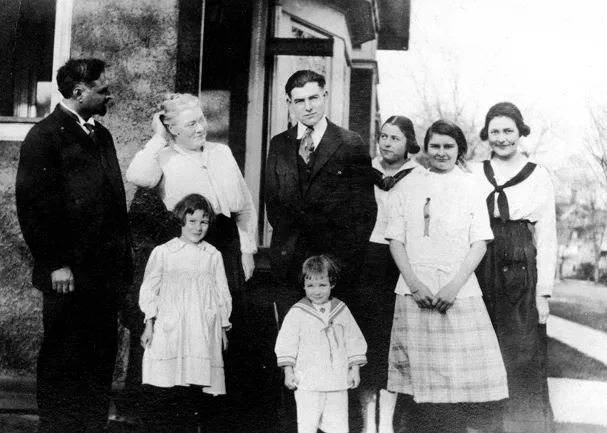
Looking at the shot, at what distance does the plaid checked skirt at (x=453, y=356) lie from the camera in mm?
2740

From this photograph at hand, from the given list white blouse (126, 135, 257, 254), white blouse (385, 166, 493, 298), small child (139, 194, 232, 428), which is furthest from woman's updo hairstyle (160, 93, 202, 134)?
white blouse (385, 166, 493, 298)

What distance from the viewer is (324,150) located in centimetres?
288

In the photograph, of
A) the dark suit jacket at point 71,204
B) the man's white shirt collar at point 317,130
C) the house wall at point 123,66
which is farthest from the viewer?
the house wall at point 123,66

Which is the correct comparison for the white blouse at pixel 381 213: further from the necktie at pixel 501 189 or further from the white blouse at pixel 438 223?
the necktie at pixel 501 189

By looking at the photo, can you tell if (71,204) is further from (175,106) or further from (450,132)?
(450,132)

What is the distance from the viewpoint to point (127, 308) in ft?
10.1

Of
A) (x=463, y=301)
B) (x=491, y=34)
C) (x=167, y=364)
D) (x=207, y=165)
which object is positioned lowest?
(x=167, y=364)

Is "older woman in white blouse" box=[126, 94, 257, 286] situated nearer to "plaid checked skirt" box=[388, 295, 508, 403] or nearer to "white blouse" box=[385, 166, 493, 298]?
"white blouse" box=[385, 166, 493, 298]

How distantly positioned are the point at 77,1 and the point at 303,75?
1.22 meters

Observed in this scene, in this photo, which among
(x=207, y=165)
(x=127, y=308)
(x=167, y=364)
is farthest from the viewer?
(x=127, y=308)

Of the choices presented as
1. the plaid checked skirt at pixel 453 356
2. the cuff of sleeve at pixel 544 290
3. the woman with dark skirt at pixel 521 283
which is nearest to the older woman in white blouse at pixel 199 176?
the plaid checked skirt at pixel 453 356

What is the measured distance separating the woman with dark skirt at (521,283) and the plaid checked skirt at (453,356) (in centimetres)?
12

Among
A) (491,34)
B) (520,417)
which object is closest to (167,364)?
(520,417)

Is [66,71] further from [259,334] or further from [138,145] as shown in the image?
[259,334]
